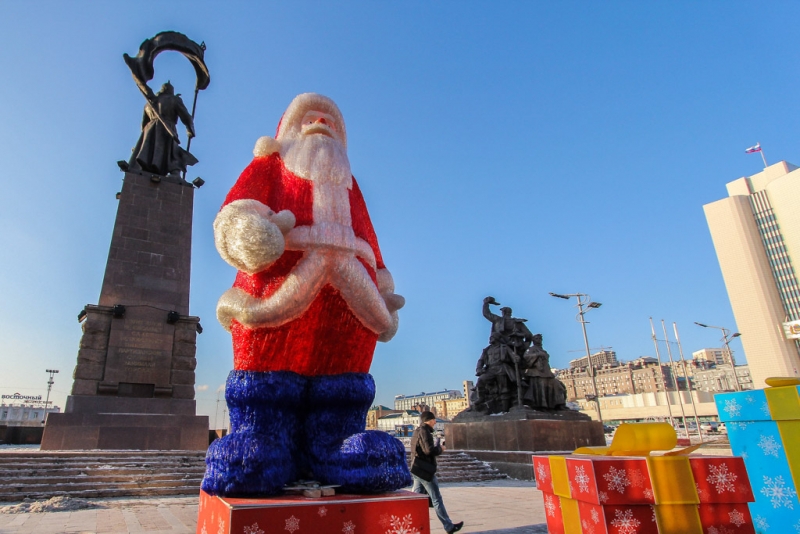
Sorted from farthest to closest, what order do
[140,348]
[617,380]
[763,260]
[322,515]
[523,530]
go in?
[617,380]
[763,260]
[140,348]
[523,530]
[322,515]

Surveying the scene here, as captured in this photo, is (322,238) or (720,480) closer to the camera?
(720,480)

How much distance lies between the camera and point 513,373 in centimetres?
1044

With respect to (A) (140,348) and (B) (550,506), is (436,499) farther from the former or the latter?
(A) (140,348)

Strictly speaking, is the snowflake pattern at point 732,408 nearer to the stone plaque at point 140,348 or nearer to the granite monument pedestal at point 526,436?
the granite monument pedestal at point 526,436

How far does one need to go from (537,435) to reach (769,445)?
698 cm

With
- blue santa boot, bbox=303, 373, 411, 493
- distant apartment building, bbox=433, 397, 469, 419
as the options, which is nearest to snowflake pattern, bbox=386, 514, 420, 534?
blue santa boot, bbox=303, 373, 411, 493

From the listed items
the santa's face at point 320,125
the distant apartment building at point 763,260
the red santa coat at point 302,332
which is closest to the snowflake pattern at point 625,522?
the red santa coat at point 302,332

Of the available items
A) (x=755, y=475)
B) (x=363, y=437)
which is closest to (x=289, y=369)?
(x=363, y=437)

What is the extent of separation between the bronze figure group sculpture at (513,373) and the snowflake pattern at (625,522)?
25.0ft

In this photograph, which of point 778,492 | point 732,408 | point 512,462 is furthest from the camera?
point 512,462

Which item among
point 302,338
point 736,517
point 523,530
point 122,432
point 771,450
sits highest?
point 302,338

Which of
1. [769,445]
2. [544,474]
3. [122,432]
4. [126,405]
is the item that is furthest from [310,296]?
[126,405]

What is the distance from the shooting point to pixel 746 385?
58.0 metres

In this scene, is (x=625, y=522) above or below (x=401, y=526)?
→ below
